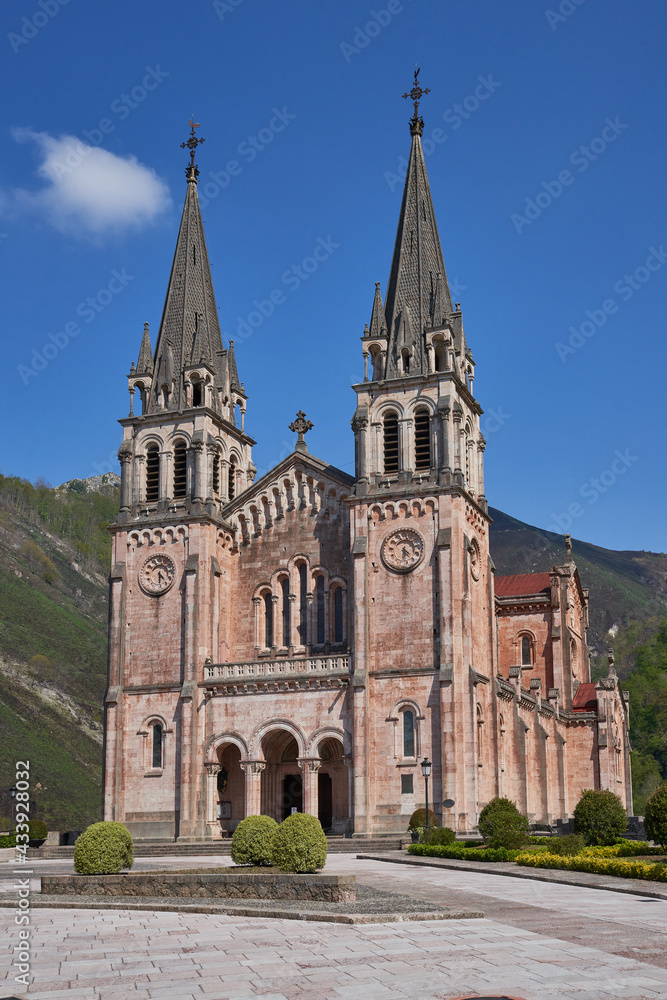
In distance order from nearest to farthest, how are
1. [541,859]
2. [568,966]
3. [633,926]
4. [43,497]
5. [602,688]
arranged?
1. [568,966]
2. [633,926]
3. [541,859]
4. [602,688]
5. [43,497]

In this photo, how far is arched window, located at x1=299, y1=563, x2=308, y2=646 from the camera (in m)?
54.8

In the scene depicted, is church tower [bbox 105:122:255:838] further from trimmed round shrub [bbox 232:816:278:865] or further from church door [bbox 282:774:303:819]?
trimmed round shrub [bbox 232:816:278:865]

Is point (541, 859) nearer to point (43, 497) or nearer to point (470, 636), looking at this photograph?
point (470, 636)

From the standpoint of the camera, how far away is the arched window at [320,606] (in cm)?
5444

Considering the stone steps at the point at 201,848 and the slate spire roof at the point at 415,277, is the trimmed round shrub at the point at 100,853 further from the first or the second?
the slate spire roof at the point at 415,277

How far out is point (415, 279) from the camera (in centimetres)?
5653

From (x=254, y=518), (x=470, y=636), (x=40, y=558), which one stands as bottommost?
(x=470, y=636)

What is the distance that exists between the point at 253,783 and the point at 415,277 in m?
26.8

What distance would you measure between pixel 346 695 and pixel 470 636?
20.7 feet

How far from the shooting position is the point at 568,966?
1427 centimetres

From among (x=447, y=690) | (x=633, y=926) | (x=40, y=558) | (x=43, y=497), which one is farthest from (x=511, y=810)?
(x=43, y=497)

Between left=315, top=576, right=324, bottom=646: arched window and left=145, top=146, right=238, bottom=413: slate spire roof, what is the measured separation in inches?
474

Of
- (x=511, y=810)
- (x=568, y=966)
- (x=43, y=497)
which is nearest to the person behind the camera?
(x=568, y=966)

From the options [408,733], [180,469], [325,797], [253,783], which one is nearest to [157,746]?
[253,783]
